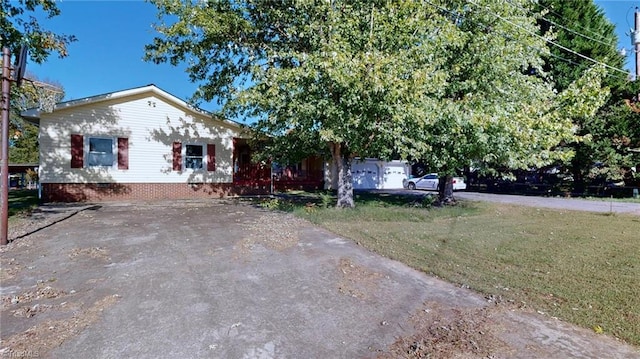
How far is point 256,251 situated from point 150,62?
10.3m

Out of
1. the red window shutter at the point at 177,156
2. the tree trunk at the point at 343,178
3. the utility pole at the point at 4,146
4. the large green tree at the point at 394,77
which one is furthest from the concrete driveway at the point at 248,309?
the red window shutter at the point at 177,156

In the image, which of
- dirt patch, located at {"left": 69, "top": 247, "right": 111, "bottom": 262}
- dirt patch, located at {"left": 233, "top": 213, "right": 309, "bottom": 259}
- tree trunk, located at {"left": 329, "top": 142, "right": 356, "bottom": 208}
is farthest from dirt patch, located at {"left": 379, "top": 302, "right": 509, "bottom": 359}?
tree trunk, located at {"left": 329, "top": 142, "right": 356, "bottom": 208}

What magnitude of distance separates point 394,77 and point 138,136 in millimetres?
11727

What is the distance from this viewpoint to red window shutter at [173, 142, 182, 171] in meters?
15.5

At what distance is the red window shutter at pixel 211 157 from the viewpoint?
1628 cm

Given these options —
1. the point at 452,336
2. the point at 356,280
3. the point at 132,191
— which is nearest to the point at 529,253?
the point at 356,280

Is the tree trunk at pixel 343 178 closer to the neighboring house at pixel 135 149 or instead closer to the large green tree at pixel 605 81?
the neighboring house at pixel 135 149

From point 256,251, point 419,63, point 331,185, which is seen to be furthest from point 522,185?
point 256,251

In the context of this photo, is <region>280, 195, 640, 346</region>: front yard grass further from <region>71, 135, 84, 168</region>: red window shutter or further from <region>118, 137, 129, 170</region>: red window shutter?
<region>71, 135, 84, 168</region>: red window shutter

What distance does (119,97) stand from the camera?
14.3 m

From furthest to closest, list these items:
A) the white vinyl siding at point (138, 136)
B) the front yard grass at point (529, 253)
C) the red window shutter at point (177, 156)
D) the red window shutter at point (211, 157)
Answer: the red window shutter at point (211, 157) → the red window shutter at point (177, 156) → the white vinyl siding at point (138, 136) → the front yard grass at point (529, 253)

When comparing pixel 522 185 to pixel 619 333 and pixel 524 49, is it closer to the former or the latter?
pixel 524 49

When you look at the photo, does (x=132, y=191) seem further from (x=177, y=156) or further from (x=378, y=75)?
(x=378, y=75)

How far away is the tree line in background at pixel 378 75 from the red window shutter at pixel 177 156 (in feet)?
10.7
